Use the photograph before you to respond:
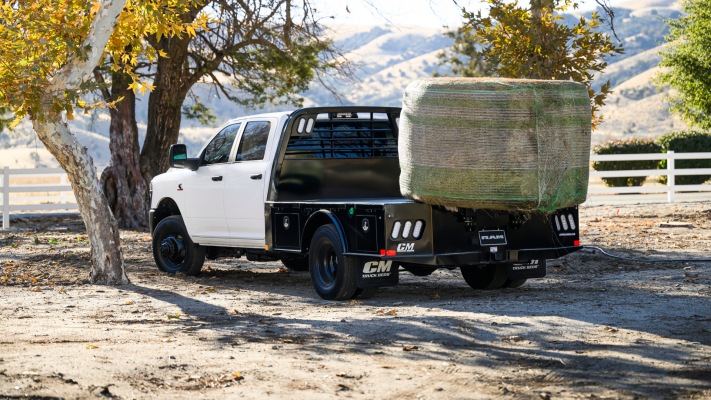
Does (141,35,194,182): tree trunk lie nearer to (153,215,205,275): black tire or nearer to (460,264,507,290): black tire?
(153,215,205,275): black tire

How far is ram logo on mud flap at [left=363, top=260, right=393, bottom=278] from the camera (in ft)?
35.5

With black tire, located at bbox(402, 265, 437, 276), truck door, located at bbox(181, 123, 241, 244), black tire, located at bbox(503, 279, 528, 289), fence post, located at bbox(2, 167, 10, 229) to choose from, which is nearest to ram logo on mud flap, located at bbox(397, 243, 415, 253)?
black tire, located at bbox(402, 265, 437, 276)

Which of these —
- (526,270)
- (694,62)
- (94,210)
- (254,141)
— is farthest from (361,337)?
(694,62)

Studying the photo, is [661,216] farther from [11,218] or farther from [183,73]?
[11,218]

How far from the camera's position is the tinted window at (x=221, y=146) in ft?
42.7

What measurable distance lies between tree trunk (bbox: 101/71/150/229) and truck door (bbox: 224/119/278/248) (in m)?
10.7

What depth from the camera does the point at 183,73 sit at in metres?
23.7

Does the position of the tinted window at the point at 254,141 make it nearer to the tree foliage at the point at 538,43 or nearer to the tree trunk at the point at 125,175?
the tree foliage at the point at 538,43

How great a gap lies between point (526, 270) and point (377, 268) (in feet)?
6.02

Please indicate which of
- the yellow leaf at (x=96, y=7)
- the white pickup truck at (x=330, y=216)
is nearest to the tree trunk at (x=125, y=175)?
the white pickup truck at (x=330, y=216)

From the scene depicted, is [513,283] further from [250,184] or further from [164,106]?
[164,106]

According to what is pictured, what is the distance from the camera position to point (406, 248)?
10266mm

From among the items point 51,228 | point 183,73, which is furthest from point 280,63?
point 51,228

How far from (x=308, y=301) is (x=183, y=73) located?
43.7 feet
